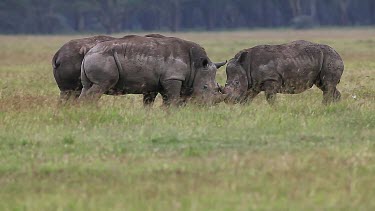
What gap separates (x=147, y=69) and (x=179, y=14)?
79833mm

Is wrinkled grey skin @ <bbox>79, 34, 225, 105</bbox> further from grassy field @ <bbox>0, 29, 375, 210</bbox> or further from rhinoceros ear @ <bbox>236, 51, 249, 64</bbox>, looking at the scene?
rhinoceros ear @ <bbox>236, 51, 249, 64</bbox>

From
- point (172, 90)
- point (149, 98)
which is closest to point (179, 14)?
point (149, 98)

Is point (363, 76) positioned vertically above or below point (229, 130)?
below

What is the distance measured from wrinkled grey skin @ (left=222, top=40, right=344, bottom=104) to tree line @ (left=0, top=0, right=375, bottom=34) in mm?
68651

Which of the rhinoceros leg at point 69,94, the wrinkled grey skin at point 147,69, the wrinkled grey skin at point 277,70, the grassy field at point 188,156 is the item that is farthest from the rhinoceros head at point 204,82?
the rhinoceros leg at point 69,94

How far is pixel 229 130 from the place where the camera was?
12.4m

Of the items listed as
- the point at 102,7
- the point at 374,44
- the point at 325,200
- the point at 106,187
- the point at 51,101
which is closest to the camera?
the point at 325,200

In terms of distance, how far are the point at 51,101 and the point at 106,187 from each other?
24.4 feet

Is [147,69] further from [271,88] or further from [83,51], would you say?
[271,88]

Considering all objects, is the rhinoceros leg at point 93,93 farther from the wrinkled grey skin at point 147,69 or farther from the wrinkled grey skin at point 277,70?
the wrinkled grey skin at point 277,70

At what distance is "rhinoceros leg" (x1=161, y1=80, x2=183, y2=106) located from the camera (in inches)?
604

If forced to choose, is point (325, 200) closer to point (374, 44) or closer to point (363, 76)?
point (363, 76)

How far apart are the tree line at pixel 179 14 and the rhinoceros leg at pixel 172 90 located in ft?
230

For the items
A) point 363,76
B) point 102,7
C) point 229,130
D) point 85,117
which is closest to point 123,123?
point 85,117
